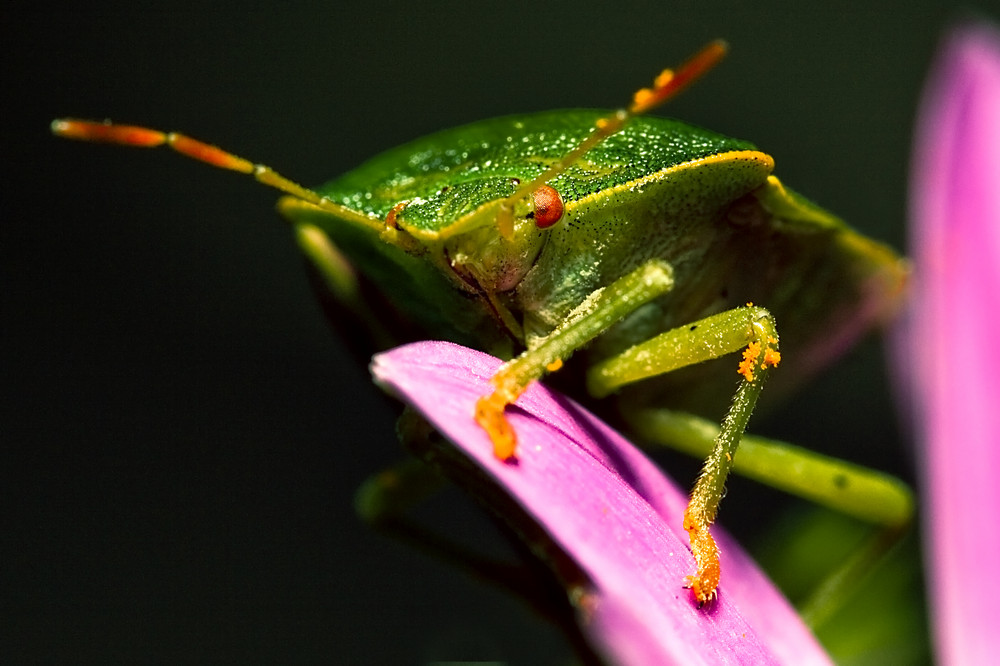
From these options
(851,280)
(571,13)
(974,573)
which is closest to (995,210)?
(851,280)

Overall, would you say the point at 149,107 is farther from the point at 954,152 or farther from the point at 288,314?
the point at 954,152

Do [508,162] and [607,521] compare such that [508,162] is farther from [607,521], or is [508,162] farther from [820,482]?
[820,482]

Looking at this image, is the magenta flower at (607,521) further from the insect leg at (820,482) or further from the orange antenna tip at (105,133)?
the orange antenna tip at (105,133)

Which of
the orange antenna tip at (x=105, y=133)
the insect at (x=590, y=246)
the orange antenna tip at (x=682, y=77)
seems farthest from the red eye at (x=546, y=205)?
the orange antenna tip at (x=105, y=133)

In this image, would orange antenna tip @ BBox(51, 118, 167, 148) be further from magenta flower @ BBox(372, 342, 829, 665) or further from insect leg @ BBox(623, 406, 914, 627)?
insect leg @ BBox(623, 406, 914, 627)

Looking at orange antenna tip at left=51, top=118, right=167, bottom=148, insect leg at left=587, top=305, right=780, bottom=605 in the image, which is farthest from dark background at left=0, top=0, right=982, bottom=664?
orange antenna tip at left=51, top=118, right=167, bottom=148

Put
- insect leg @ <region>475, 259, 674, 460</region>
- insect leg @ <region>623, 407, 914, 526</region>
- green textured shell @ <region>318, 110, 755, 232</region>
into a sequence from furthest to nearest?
insect leg @ <region>623, 407, 914, 526</region> → green textured shell @ <region>318, 110, 755, 232</region> → insect leg @ <region>475, 259, 674, 460</region>
